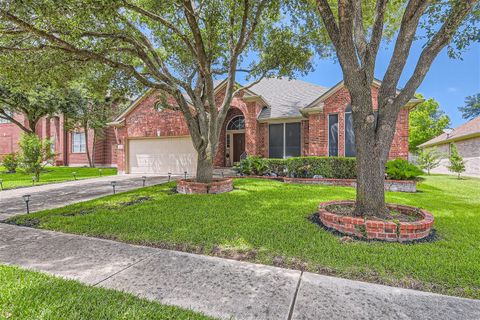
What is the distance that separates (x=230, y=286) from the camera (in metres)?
2.71

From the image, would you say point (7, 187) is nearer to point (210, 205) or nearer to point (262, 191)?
point (210, 205)

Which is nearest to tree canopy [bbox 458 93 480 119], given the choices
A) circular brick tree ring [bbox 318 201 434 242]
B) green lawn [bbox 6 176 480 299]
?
green lawn [bbox 6 176 480 299]

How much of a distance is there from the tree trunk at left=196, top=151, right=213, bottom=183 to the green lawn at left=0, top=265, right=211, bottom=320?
242 inches

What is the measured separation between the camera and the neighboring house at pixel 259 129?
12211mm

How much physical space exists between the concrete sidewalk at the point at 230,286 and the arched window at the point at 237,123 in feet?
41.5

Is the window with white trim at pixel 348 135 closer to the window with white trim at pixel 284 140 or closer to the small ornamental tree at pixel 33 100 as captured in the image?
the window with white trim at pixel 284 140

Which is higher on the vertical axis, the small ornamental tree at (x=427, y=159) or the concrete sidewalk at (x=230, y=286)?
the small ornamental tree at (x=427, y=159)

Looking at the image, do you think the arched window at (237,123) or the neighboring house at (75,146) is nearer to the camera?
the arched window at (237,123)

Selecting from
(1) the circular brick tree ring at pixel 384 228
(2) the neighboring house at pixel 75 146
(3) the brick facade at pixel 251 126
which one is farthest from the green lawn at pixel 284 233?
(2) the neighboring house at pixel 75 146

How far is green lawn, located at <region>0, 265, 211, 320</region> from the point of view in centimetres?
219

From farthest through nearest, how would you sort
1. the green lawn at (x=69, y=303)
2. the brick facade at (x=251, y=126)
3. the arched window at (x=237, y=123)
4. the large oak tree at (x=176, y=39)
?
the arched window at (x=237, y=123), the brick facade at (x=251, y=126), the large oak tree at (x=176, y=39), the green lawn at (x=69, y=303)

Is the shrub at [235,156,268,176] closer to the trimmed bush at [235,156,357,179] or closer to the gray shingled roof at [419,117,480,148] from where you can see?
the trimmed bush at [235,156,357,179]

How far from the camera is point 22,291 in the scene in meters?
2.55

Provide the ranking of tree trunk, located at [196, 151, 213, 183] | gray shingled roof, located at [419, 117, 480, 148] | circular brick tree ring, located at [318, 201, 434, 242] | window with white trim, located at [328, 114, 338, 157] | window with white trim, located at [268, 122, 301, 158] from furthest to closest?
gray shingled roof, located at [419, 117, 480, 148] → window with white trim, located at [268, 122, 301, 158] → window with white trim, located at [328, 114, 338, 157] → tree trunk, located at [196, 151, 213, 183] → circular brick tree ring, located at [318, 201, 434, 242]
